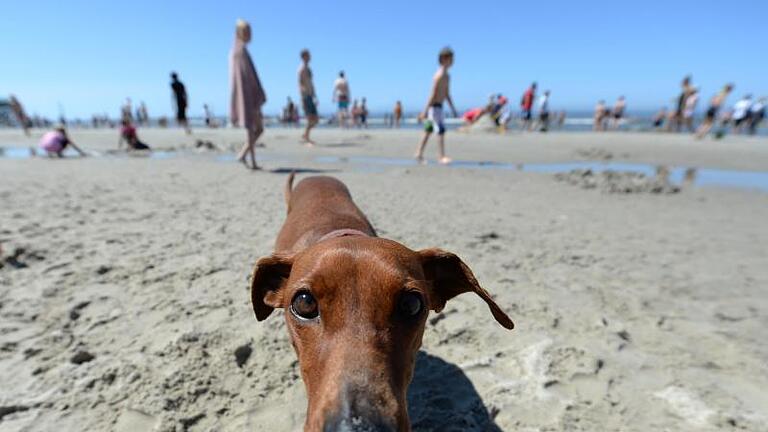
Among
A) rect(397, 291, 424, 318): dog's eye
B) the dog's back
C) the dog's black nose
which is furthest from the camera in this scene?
the dog's back

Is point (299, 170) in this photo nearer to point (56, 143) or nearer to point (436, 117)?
point (436, 117)

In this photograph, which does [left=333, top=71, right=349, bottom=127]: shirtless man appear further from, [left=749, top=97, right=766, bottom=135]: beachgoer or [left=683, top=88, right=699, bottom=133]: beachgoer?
[left=749, top=97, right=766, bottom=135]: beachgoer

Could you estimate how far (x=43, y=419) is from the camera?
2.38m

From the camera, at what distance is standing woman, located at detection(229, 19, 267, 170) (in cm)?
880

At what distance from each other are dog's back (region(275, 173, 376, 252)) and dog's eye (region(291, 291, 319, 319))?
91 cm

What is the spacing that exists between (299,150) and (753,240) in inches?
509

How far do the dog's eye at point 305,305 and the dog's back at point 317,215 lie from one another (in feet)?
2.98

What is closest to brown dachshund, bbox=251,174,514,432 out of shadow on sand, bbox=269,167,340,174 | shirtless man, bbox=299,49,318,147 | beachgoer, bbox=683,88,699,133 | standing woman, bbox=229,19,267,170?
standing woman, bbox=229,19,267,170

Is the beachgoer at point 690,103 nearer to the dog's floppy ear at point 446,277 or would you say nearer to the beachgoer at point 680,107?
the beachgoer at point 680,107

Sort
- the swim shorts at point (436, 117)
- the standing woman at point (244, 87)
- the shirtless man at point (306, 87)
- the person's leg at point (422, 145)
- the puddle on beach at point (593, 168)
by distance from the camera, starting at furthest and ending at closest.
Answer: the shirtless man at point (306, 87) → the person's leg at point (422, 145) → the swim shorts at point (436, 117) → the puddle on beach at point (593, 168) → the standing woman at point (244, 87)

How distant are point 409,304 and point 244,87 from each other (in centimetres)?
832

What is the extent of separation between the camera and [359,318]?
1.78 metres

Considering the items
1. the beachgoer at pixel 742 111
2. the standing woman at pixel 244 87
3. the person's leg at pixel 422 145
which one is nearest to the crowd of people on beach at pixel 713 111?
the beachgoer at pixel 742 111

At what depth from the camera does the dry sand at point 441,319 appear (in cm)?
256
